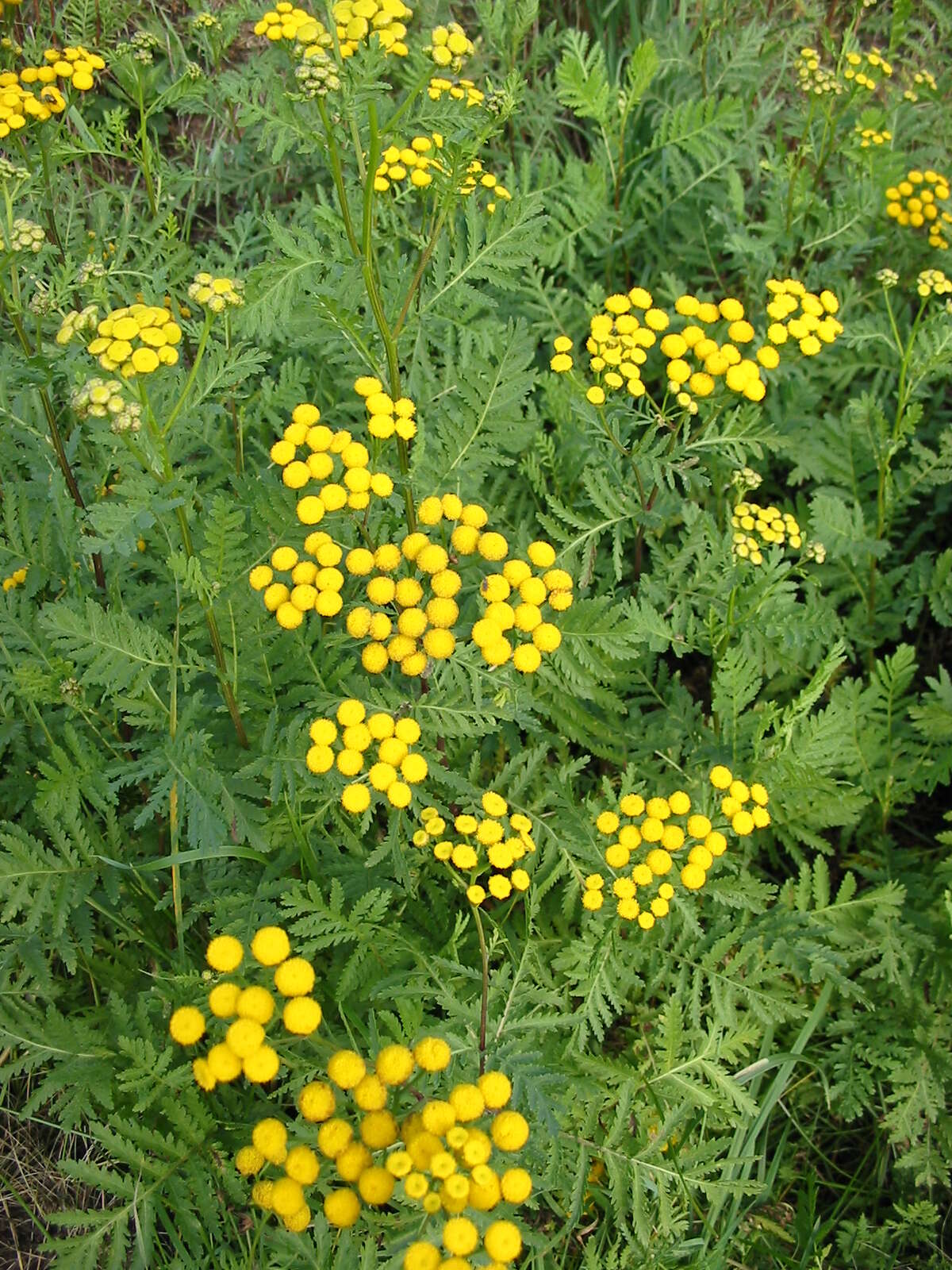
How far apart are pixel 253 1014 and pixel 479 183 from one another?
11.2 ft

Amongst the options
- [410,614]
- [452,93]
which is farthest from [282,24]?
[410,614]

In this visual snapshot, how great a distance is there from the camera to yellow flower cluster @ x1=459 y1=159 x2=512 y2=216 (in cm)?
298

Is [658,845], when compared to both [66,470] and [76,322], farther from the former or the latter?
[66,470]

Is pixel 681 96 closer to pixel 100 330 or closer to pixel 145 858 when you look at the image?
pixel 100 330

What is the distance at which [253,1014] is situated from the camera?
192 centimetres

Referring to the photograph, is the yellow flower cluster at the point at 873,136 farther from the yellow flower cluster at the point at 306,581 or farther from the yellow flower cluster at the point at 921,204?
the yellow flower cluster at the point at 306,581

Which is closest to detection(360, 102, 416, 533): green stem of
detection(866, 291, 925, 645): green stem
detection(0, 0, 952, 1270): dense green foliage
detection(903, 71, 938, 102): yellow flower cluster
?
detection(0, 0, 952, 1270): dense green foliage

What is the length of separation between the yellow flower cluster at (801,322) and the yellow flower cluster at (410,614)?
1.57 meters

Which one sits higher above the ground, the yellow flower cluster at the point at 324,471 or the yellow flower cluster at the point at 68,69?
the yellow flower cluster at the point at 68,69

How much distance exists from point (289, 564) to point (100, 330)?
0.72m

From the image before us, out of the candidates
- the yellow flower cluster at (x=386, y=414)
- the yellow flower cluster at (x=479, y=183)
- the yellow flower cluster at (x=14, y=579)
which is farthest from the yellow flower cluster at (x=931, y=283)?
the yellow flower cluster at (x=14, y=579)

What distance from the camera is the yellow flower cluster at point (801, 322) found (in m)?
3.29

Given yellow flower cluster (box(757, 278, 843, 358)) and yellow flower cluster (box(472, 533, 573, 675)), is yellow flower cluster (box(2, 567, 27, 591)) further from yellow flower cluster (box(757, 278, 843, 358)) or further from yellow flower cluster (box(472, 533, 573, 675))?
yellow flower cluster (box(757, 278, 843, 358))

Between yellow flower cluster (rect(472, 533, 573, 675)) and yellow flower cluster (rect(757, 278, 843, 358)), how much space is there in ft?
4.40
